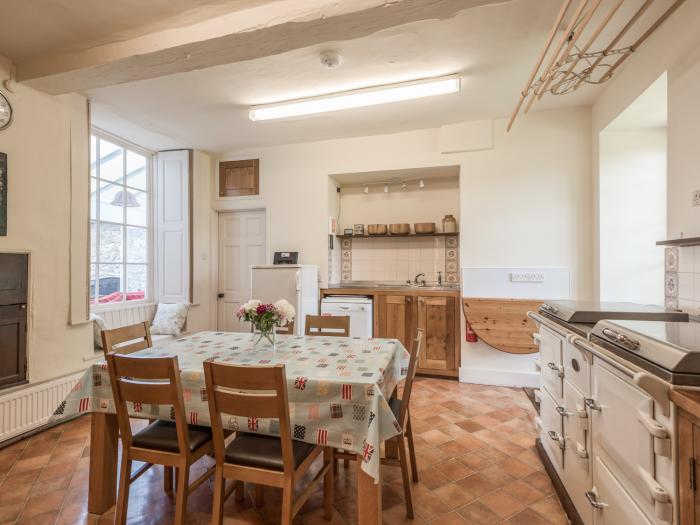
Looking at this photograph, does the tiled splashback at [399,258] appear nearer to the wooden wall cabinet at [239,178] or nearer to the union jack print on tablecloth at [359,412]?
the wooden wall cabinet at [239,178]

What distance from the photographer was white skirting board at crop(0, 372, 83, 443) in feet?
7.74

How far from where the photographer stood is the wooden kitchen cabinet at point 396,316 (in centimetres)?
377

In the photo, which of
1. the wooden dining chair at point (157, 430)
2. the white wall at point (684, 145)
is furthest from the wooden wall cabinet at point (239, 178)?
the white wall at point (684, 145)

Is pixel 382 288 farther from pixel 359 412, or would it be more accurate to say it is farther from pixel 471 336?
pixel 359 412

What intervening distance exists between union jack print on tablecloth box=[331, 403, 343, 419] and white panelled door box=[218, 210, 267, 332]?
137 inches

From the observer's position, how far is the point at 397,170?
4.00 meters

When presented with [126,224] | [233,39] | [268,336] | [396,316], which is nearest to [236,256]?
[126,224]

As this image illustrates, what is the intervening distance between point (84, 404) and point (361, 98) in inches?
112

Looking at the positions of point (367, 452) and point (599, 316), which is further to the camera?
point (599, 316)

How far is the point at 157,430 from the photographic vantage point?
1.63 m

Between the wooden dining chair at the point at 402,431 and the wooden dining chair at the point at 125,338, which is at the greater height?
the wooden dining chair at the point at 125,338

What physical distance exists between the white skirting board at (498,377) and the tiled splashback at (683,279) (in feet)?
5.30

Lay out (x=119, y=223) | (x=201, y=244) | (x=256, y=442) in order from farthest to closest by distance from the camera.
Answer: (x=201, y=244), (x=119, y=223), (x=256, y=442)

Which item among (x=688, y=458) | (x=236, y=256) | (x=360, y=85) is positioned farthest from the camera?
(x=236, y=256)
